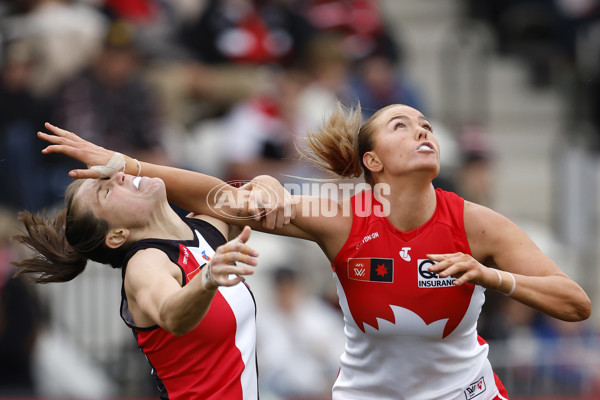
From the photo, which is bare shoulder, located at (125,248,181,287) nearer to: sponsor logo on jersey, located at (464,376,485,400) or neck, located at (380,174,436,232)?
neck, located at (380,174,436,232)

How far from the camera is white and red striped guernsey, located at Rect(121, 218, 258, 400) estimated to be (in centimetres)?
463

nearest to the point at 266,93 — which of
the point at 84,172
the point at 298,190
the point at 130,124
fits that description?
the point at 130,124

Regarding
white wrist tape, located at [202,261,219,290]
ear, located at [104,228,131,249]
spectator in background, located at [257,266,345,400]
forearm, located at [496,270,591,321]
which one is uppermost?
ear, located at [104,228,131,249]

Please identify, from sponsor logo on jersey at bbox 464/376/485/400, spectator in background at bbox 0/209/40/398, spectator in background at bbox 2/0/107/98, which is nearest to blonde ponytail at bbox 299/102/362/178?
sponsor logo on jersey at bbox 464/376/485/400

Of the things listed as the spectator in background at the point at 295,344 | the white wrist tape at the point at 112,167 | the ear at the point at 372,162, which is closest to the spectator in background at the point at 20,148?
the spectator in background at the point at 295,344

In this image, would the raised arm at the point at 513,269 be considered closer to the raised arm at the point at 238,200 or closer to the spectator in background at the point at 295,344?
the raised arm at the point at 238,200

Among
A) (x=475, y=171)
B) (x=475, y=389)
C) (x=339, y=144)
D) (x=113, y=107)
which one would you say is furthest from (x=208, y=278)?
(x=475, y=171)

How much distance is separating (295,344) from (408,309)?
4.01 meters

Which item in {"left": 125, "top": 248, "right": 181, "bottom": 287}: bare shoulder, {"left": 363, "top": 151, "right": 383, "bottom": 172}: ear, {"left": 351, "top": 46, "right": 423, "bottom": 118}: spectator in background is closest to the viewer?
{"left": 125, "top": 248, "right": 181, "bottom": 287}: bare shoulder

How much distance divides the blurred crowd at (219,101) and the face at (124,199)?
3568mm

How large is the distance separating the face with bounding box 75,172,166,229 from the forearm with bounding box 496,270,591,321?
1.63m

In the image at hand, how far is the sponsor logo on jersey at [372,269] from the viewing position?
15.6 feet

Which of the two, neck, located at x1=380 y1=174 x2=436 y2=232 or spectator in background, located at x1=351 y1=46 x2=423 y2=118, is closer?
neck, located at x1=380 y1=174 x2=436 y2=232

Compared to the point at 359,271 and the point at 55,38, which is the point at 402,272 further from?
the point at 55,38
